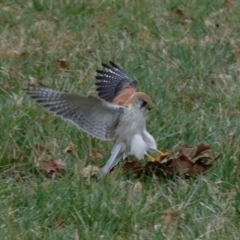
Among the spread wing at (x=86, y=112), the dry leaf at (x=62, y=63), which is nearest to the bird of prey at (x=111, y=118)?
the spread wing at (x=86, y=112)

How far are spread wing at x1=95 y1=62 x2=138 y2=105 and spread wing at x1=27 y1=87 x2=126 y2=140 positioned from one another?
546 millimetres

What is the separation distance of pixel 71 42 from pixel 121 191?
284 centimetres

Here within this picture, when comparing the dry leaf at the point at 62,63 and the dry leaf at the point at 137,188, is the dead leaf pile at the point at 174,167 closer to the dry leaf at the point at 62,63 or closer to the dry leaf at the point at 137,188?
the dry leaf at the point at 137,188

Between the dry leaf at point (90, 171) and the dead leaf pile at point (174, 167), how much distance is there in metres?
0.15

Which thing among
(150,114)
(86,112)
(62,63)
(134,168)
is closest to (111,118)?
(86,112)

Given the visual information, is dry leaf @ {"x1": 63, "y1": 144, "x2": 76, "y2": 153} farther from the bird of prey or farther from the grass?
the bird of prey

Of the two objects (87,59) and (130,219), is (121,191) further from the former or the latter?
(87,59)

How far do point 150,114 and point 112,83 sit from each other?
0.97 feet

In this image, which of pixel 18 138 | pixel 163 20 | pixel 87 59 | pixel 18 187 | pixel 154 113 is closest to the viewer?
pixel 18 187

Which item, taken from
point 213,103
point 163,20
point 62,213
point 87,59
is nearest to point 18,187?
point 62,213

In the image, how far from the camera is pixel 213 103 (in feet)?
19.3

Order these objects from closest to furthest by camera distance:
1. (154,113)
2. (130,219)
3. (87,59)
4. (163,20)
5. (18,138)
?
(130,219), (18,138), (154,113), (87,59), (163,20)

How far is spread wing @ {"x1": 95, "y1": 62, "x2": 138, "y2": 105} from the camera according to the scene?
5.45 meters

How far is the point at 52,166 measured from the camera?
15.7ft
